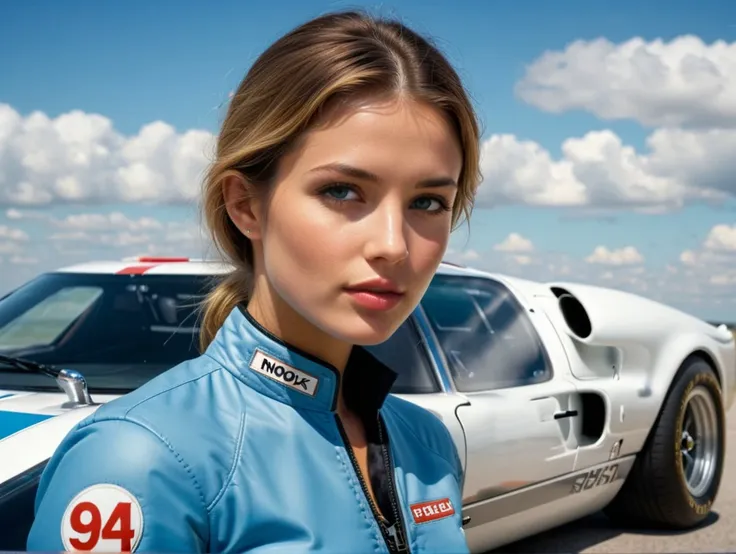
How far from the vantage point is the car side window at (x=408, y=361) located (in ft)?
11.9

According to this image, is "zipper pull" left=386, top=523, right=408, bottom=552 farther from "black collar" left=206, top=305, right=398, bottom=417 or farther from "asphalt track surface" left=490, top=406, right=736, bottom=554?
"asphalt track surface" left=490, top=406, right=736, bottom=554

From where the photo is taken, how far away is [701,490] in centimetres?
507

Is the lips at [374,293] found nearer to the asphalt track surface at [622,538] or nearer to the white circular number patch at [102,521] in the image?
the white circular number patch at [102,521]

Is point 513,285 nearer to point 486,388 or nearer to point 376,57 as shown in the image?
point 486,388

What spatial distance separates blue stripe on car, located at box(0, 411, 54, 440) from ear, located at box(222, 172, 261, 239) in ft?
4.73

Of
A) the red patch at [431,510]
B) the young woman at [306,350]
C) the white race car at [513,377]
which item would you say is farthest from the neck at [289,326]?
the white race car at [513,377]

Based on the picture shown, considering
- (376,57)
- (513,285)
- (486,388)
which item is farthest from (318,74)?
(513,285)

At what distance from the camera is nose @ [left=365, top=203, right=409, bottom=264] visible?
52.3 inches

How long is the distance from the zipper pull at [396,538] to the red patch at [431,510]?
0.05 metres

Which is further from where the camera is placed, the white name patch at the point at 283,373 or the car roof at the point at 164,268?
the car roof at the point at 164,268

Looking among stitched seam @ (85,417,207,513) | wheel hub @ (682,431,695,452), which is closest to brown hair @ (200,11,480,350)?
stitched seam @ (85,417,207,513)

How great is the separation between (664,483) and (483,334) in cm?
140

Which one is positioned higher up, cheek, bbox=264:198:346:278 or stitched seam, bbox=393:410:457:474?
cheek, bbox=264:198:346:278

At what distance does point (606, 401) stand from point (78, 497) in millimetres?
3592
